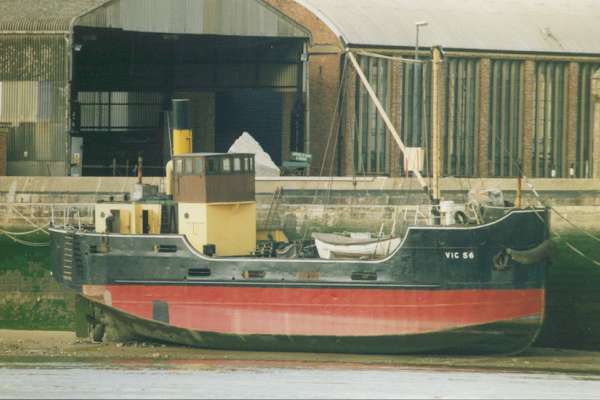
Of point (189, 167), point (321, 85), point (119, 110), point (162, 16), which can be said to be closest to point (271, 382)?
point (189, 167)

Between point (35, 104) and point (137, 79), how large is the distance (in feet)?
32.3

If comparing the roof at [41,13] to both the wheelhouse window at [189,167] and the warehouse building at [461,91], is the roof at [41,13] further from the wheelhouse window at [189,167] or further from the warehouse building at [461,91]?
the wheelhouse window at [189,167]

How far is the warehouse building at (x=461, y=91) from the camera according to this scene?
A: 55.0m

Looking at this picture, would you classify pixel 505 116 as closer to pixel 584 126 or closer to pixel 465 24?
pixel 584 126

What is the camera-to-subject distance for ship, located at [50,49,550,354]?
36531 millimetres

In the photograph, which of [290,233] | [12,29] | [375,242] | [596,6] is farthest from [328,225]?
[596,6]

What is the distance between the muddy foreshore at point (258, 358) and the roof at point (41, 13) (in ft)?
38.9

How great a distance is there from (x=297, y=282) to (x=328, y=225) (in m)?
7.49

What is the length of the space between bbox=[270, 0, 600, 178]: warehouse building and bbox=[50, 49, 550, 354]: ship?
15898mm

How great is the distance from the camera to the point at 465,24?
6031cm

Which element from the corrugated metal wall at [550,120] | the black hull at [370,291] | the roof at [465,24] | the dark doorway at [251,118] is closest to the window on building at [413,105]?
the roof at [465,24]

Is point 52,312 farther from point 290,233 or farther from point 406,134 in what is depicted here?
point 406,134

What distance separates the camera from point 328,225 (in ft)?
145

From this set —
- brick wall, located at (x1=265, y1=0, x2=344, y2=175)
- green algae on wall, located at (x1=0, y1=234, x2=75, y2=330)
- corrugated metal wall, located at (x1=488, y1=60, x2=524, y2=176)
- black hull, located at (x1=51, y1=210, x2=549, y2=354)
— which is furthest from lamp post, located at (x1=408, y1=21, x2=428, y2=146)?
black hull, located at (x1=51, y1=210, x2=549, y2=354)
